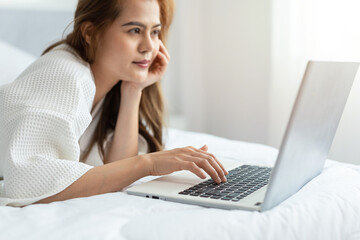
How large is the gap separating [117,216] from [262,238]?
24cm

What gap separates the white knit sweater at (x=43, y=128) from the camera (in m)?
1.04

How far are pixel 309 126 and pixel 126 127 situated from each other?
77 cm

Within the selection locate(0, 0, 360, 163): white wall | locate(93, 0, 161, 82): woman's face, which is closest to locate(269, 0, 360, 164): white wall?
locate(0, 0, 360, 163): white wall

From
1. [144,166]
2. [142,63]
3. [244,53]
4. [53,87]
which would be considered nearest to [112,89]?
[142,63]

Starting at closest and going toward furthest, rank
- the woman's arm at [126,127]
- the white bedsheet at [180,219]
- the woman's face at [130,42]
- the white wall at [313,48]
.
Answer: the white bedsheet at [180,219], the woman's face at [130,42], the woman's arm at [126,127], the white wall at [313,48]

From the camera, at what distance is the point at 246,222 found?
83cm

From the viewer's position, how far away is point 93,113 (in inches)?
62.0

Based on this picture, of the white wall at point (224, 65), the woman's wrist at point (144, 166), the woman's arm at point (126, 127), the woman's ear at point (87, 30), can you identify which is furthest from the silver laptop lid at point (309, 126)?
the white wall at point (224, 65)

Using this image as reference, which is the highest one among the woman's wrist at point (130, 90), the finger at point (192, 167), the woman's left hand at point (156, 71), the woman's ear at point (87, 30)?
the woman's ear at point (87, 30)

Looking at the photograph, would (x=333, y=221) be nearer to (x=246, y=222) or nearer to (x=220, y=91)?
(x=246, y=222)

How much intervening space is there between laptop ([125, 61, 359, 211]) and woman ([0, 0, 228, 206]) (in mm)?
58

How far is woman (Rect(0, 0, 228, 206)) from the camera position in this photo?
3.47 feet

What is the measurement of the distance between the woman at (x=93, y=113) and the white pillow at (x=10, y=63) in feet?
0.62

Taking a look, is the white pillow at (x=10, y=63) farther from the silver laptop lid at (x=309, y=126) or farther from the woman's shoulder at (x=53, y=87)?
the silver laptop lid at (x=309, y=126)
